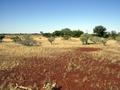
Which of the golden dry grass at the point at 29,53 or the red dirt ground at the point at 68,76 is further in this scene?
the golden dry grass at the point at 29,53

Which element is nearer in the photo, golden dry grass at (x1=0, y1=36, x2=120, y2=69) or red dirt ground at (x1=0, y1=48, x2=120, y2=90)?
red dirt ground at (x1=0, y1=48, x2=120, y2=90)

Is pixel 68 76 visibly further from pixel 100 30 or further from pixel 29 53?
pixel 100 30

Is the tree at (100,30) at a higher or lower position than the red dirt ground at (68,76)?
higher

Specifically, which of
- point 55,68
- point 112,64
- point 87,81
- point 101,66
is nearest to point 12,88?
point 87,81

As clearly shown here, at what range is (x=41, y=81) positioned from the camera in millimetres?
13164

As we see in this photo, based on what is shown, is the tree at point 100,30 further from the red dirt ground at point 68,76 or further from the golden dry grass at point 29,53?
the red dirt ground at point 68,76

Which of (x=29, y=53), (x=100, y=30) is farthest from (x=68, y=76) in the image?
(x=100, y=30)

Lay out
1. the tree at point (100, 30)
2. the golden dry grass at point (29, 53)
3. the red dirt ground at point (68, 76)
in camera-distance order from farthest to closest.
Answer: the tree at point (100, 30), the golden dry grass at point (29, 53), the red dirt ground at point (68, 76)

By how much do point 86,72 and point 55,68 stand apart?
271cm

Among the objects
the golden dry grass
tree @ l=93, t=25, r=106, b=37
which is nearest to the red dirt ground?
the golden dry grass

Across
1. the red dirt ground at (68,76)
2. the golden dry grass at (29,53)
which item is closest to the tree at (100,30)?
the golden dry grass at (29,53)

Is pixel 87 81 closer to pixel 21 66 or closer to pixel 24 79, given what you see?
pixel 24 79

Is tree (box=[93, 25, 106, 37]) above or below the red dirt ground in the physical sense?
above

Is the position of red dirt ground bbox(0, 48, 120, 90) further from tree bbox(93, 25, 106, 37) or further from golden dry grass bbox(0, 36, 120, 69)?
tree bbox(93, 25, 106, 37)
